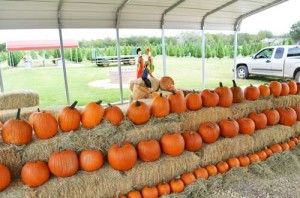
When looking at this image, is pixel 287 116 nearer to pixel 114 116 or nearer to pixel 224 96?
pixel 224 96

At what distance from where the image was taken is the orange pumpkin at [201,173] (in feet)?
11.8

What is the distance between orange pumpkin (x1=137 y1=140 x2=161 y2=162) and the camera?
10.9 ft

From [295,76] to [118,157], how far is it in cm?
1214

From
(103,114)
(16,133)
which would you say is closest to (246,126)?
(103,114)

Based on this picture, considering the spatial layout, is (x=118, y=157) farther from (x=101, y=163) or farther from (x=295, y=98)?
(x=295, y=98)

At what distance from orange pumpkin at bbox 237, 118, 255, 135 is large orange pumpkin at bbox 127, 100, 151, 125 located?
1523 millimetres

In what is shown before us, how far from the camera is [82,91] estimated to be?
13547 mm

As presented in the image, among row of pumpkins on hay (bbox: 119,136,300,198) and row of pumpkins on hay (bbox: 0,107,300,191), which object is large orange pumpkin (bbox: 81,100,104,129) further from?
row of pumpkins on hay (bbox: 119,136,300,198)

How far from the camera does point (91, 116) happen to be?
3.24 m

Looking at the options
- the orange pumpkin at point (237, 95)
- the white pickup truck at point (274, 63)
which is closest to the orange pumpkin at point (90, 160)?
the orange pumpkin at point (237, 95)

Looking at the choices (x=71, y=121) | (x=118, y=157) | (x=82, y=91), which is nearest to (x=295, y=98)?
(x=118, y=157)

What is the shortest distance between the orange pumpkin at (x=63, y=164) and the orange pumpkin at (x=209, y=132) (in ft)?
5.41

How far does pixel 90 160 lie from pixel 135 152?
500 millimetres

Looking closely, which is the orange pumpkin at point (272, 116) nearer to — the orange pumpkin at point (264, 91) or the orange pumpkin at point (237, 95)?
the orange pumpkin at point (264, 91)
